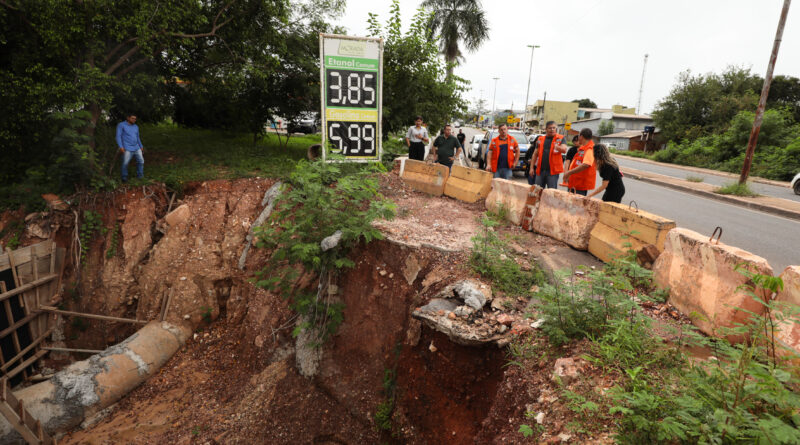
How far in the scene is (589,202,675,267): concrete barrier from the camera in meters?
5.01

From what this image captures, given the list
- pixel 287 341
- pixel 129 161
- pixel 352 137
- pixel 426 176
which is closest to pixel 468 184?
pixel 426 176

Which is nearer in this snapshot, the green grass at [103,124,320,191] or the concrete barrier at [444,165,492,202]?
the concrete barrier at [444,165,492,202]

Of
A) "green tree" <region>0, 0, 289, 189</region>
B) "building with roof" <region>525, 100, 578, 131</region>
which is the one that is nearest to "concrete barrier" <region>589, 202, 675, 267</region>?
"green tree" <region>0, 0, 289, 189</region>

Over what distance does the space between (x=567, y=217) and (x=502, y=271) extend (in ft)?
7.15

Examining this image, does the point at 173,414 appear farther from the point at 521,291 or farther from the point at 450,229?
the point at 521,291

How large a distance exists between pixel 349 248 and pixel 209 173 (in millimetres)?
6300

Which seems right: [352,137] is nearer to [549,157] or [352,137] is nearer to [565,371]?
[549,157]

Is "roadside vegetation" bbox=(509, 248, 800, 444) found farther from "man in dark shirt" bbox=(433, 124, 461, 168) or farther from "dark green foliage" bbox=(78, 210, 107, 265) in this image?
"dark green foliage" bbox=(78, 210, 107, 265)

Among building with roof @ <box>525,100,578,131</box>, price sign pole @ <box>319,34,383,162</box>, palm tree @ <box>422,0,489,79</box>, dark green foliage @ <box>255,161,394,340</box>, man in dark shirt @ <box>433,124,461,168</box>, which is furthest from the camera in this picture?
building with roof @ <box>525,100,578,131</box>

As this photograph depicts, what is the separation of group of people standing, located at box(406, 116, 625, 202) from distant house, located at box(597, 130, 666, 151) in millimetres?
35747

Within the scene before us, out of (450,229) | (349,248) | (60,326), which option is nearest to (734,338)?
(450,229)

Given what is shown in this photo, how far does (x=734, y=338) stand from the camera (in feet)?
11.9

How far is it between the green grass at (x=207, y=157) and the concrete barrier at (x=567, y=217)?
6.67 m

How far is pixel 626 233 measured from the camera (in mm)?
5465
